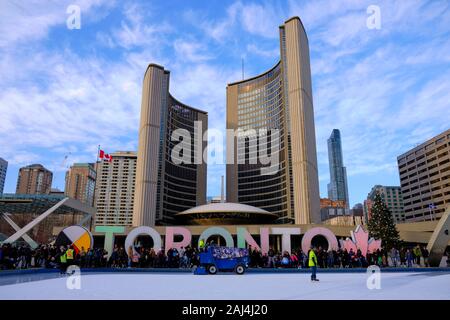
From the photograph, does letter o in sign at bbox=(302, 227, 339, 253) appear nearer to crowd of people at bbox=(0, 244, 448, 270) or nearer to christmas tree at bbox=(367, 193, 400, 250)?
crowd of people at bbox=(0, 244, 448, 270)

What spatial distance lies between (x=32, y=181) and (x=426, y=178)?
20812 cm

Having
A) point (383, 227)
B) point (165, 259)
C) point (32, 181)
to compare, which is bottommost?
point (165, 259)

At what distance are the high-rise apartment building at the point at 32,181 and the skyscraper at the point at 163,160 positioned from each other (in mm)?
103803

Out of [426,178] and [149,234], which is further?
[426,178]

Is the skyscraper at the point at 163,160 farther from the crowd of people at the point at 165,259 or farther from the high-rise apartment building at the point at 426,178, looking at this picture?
the high-rise apartment building at the point at 426,178

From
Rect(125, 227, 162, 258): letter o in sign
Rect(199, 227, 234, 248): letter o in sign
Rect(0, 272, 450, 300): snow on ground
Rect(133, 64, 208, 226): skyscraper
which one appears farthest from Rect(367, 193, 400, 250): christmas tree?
Rect(133, 64, 208, 226): skyscraper

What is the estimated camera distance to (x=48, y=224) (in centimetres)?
10444

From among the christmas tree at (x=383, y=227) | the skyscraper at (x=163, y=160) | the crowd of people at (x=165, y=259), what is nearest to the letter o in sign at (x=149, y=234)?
the crowd of people at (x=165, y=259)

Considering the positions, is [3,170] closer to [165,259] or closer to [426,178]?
[165,259]

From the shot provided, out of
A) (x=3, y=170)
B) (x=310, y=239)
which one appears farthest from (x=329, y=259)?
(x=3, y=170)

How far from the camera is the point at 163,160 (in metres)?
115

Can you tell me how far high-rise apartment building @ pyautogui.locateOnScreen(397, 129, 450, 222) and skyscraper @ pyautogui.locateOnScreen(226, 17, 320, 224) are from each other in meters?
52.4
